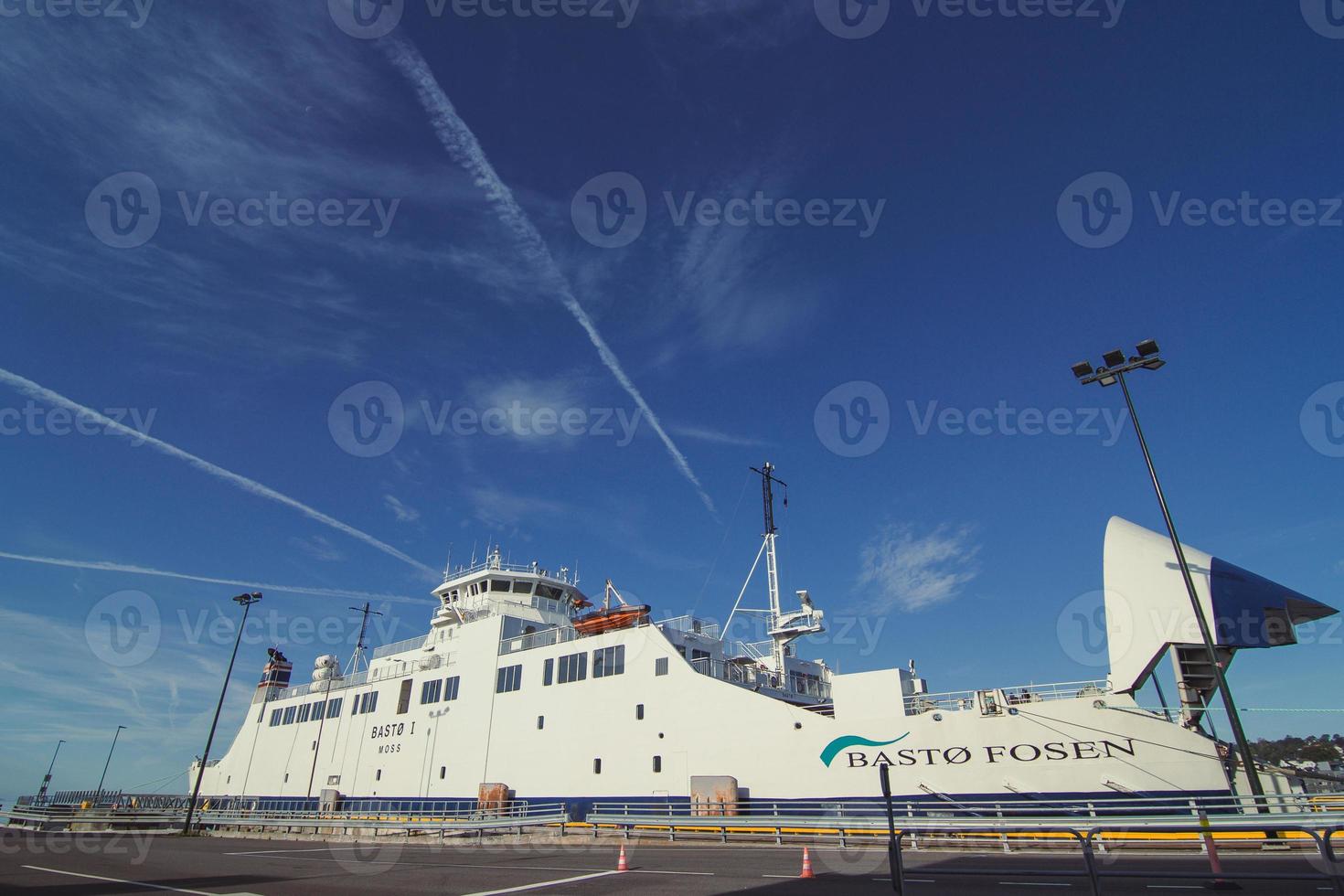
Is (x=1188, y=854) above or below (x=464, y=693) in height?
below

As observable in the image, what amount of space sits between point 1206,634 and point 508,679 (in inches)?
987

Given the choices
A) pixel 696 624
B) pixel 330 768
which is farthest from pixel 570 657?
pixel 330 768

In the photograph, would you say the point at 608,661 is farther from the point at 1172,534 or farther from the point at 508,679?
the point at 1172,534

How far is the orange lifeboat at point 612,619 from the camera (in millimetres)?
28906

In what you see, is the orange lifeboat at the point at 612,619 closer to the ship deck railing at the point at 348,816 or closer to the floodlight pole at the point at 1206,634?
the ship deck railing at the point at 348,816

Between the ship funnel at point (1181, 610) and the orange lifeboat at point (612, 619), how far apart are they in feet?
55.7

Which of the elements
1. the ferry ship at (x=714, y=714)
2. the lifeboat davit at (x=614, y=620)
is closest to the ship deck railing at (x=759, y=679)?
the ferry ship at (x=714, y=714)

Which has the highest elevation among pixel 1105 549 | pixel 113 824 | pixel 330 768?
pixel 1105 549

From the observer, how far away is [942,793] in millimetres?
18312

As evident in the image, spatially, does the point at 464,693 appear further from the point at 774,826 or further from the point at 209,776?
the point at 209,776

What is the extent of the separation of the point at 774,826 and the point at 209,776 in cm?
4727

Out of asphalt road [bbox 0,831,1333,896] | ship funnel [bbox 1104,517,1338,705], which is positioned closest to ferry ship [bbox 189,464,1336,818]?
ship funnel [bbox 1104,517,1338,705]

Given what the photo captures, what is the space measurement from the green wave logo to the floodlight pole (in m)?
7.67

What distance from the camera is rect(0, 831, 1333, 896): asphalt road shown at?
11.3 metres
